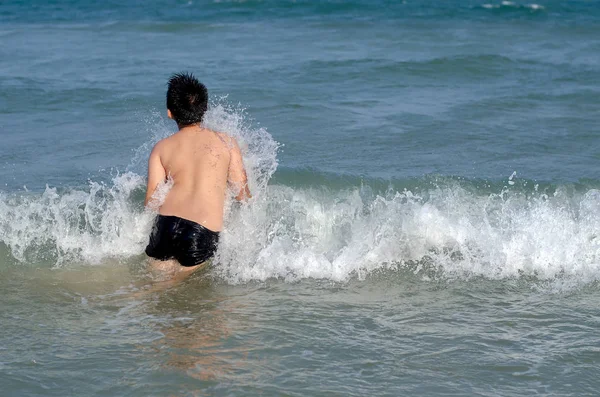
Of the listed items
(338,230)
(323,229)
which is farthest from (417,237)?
(323,229)

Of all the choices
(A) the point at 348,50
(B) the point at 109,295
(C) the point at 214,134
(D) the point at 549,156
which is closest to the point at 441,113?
(D) the point at 549,156

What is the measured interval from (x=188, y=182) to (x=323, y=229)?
157 cm

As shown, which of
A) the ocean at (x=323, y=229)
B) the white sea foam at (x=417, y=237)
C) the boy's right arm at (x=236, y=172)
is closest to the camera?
the ocean at (x=323, y=229)

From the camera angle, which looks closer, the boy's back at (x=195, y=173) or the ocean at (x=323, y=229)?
the ocean at (x=323, y=229)

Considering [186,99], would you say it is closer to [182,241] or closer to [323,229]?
[182,241]

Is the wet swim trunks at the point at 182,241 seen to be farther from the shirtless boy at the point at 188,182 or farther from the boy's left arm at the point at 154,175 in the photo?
the boy's left arm at the point at 154,175

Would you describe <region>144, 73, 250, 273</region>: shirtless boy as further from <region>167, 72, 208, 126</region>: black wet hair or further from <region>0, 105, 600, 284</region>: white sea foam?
<region>0, 105, 600, 284</region>: white sea foam

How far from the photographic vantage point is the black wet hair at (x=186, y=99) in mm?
5379

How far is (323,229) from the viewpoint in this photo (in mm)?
6711

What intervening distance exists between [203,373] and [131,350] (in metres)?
0.48

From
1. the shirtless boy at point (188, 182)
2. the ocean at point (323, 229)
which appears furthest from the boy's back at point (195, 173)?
the ocean at point (323, 229)

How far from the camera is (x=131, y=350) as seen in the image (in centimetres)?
448

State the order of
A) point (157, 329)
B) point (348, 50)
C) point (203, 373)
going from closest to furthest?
point (203, 373) → point (157, 329) → point (348, 50)

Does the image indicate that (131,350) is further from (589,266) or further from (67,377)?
(589,266)
